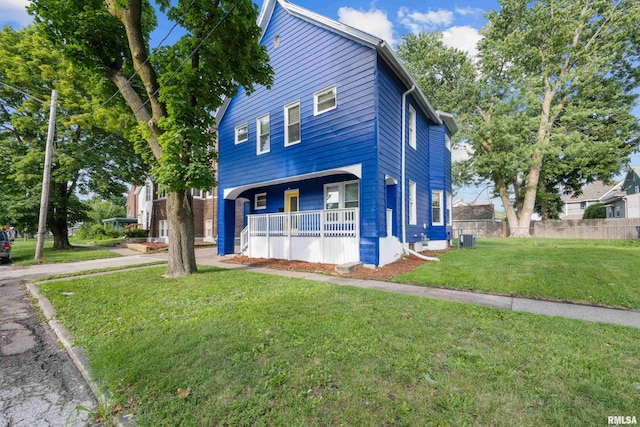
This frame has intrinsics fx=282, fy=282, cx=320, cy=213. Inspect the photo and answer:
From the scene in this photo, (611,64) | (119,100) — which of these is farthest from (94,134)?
(611,64)

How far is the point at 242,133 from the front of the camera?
12.4 metres

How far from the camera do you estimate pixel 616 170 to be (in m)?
21.4

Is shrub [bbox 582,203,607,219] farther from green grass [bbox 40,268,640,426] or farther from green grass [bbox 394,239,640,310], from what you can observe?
green grass [bbox 40,268,640,426]

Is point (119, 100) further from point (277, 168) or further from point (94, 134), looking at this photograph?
point (94, 134)

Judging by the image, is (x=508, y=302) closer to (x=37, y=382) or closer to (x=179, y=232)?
(x=37, y=382)

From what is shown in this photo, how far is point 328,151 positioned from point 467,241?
902 cm

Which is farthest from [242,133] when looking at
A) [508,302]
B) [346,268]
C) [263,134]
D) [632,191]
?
[632,191]

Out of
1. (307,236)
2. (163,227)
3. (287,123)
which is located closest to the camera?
(307,236)

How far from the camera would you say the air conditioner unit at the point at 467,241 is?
1371cm

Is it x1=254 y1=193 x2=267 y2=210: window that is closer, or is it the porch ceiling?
the porch ceiling

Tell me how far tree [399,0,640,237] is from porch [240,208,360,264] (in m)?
17.9

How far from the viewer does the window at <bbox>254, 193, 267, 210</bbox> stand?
13.0 metres

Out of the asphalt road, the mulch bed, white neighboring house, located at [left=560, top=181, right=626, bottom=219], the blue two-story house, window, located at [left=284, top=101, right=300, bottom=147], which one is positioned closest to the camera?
the asphalt road

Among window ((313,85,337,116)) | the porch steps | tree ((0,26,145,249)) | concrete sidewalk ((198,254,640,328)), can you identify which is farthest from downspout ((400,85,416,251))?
tree ((0,26,145,249))
